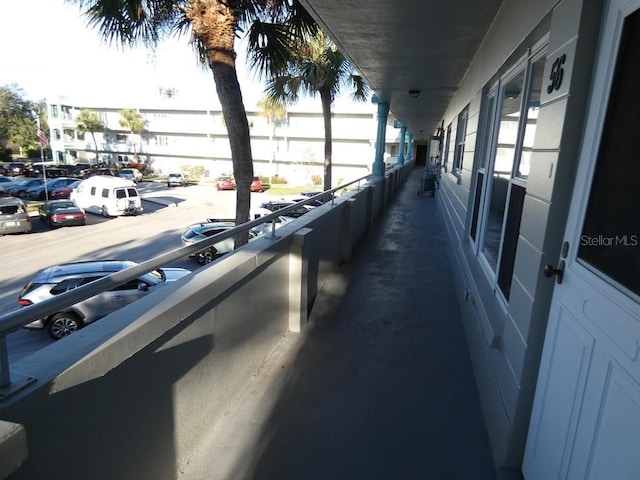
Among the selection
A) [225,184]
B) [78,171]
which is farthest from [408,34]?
[78,171]

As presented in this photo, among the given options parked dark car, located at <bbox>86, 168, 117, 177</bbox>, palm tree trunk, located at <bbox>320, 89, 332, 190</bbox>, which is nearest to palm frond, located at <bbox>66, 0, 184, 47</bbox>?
palm tree trunk, located at <bbox>320, 89, 332, 190</bbox>

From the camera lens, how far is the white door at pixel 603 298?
4.13 feet

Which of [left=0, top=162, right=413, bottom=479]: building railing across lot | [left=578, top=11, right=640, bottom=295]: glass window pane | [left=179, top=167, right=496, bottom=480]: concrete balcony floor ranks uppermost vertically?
[left=578, top=11, right=640, bottom=295]: glass window pane

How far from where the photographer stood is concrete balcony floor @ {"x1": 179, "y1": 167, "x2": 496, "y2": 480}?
7.34 ft

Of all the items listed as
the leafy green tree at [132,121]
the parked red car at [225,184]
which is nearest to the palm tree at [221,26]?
the parked red car at [225,184]

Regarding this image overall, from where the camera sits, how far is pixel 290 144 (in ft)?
136

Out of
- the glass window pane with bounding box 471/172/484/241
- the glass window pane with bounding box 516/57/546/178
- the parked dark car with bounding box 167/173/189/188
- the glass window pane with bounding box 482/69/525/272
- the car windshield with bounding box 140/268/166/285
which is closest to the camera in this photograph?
the glass window pane with bounding box 516/57/546/178

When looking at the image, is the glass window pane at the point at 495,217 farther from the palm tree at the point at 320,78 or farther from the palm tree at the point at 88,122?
the palm tree at the point at 88,122

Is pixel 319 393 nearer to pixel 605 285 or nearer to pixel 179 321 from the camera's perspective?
pixel 179 321

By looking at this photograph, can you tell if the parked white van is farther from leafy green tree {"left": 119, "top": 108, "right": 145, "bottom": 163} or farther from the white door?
the white door

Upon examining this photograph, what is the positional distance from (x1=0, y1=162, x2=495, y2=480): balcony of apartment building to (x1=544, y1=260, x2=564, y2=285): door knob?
127cm

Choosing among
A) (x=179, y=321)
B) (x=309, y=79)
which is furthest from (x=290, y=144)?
(x=179, y=321)

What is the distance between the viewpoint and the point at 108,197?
850 inches

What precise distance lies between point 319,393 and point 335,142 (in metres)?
38.9
